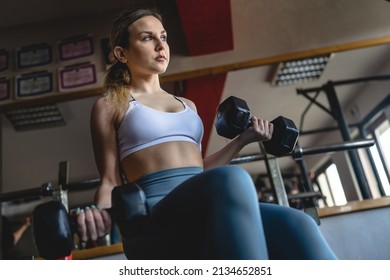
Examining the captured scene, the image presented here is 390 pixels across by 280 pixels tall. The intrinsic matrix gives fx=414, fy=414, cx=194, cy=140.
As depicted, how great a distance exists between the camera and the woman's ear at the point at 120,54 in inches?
29.0

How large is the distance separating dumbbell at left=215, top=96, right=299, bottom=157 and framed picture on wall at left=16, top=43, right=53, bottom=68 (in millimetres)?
1807

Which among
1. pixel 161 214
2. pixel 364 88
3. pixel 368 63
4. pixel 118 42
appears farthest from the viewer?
pixel 364 88

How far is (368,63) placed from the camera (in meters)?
3.18

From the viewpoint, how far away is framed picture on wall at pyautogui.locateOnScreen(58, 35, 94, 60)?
221cm

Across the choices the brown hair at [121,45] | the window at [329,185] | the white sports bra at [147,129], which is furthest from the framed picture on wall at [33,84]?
the window at [329,185]

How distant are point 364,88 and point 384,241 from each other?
290 centimetres

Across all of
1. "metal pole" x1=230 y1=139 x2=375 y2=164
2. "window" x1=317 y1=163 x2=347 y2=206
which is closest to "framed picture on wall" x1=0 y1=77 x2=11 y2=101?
"metal pole" x1=230 y1=139 x2=375 y2=164

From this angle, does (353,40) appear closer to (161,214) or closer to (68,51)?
(68,51)

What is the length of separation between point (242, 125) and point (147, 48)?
21cm

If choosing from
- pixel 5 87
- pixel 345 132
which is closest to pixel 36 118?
pixel 5 87

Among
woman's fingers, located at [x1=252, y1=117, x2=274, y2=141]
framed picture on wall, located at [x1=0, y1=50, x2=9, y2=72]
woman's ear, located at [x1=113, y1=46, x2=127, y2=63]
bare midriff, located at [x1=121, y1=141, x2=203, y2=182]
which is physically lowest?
bare midriff, located at [x1=121, y1=141, x2=203, y2=182]

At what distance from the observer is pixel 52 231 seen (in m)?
0.45

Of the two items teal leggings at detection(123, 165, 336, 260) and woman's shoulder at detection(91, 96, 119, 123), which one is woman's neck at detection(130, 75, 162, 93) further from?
teal leggings at detection(123, 165, 336, 260)

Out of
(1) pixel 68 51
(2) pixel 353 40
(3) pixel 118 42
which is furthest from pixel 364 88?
(3) pixel 118 42
